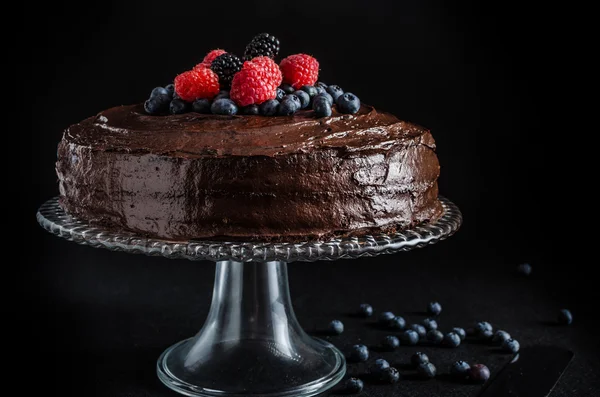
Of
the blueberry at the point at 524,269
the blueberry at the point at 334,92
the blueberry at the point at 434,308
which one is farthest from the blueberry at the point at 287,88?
the blueberry at the point at 524,269

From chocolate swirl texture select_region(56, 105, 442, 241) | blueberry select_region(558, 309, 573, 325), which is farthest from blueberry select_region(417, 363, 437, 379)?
blueberry select_region(558, 309, 573, 325)

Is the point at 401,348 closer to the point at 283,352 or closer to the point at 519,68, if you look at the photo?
the point at 283,352

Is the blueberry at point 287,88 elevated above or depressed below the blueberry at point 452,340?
above

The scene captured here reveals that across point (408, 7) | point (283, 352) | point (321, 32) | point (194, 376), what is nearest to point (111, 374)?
point (194, 376)

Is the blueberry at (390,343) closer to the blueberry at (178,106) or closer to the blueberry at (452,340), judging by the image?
the blueberry at (452,340)

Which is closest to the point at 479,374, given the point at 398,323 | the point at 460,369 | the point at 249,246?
the point at 460,369

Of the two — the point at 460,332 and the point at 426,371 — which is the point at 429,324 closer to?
the point at 460,332

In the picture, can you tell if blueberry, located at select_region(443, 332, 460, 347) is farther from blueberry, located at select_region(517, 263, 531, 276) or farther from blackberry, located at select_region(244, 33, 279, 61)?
blackberry, located at select_region(244, 33, 279, 61)
